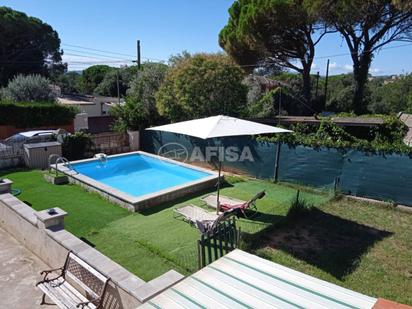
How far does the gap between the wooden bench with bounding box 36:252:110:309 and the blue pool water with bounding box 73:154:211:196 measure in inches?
267

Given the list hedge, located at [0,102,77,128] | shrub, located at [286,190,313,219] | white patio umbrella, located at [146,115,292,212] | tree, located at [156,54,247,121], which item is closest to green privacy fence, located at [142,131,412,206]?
shrub, located at [286,190,313,219]

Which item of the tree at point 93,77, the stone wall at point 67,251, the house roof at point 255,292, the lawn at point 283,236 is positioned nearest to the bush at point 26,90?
the lawn at point 283,236

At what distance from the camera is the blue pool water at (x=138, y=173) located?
1263 cm

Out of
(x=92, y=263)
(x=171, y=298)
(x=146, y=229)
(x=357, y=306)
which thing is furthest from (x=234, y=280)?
(x=146, y=229)

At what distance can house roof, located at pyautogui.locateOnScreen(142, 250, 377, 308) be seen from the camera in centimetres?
276

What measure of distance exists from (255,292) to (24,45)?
3820 centimetres

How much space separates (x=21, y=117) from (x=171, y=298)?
1787 centimetres

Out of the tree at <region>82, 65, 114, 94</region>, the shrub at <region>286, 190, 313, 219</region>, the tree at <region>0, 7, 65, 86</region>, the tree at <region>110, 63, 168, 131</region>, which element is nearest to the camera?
the shrub at <region>286, 190, 313, 219</region>

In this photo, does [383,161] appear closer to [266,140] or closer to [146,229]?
[266,140]

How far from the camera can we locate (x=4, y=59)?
106ft

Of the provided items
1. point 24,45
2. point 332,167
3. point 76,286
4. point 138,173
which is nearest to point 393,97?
point 332,167

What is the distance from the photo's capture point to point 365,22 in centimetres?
1972

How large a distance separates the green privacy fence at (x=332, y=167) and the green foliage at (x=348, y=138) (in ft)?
0.64

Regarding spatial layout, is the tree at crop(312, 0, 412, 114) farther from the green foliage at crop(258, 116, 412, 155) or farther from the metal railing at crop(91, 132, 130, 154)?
the metal railing at crop(91, 132, 130, 154)
